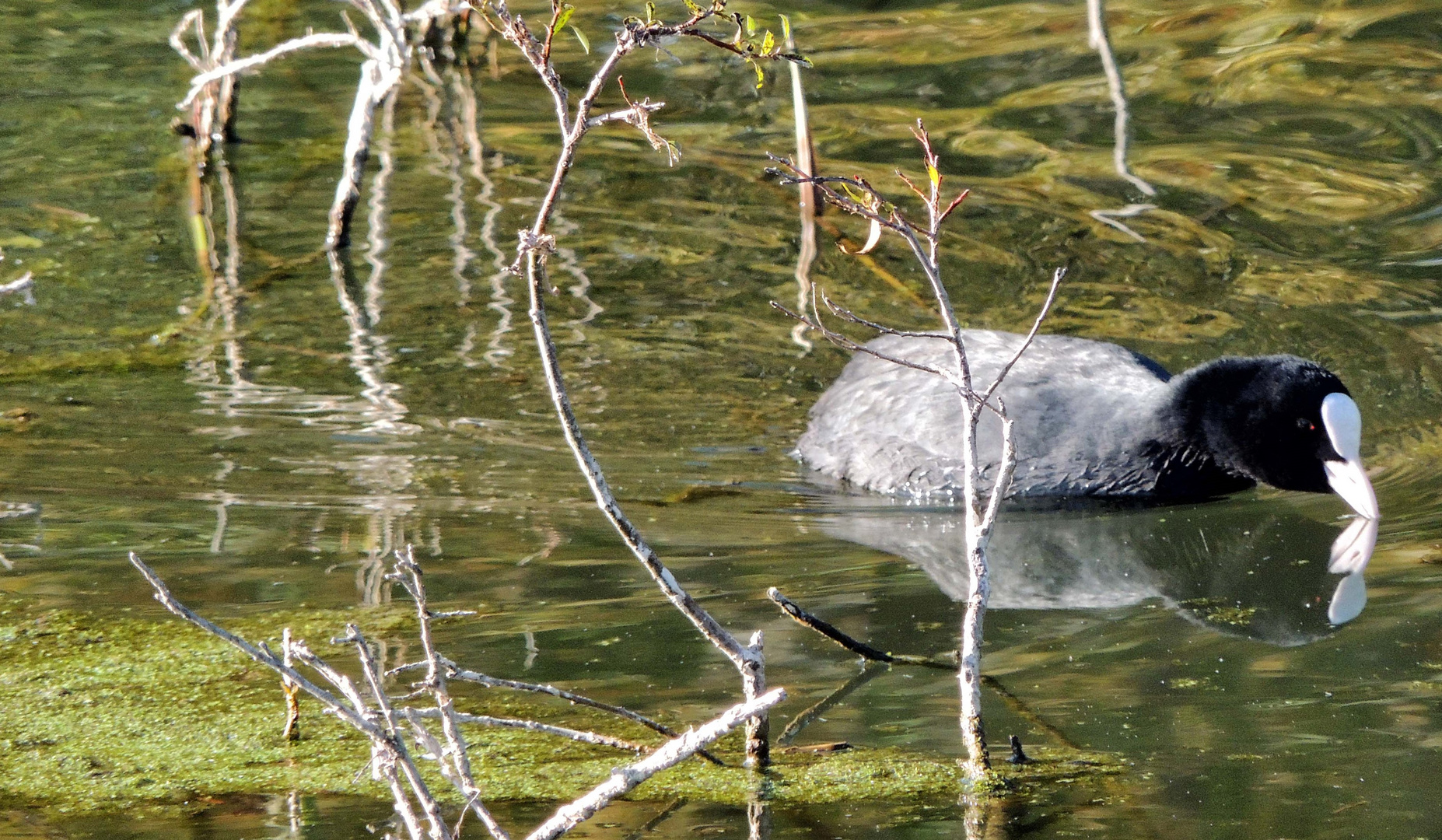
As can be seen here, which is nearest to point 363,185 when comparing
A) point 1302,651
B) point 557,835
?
point 1302,651

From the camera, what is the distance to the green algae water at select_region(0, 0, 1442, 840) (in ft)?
9.87

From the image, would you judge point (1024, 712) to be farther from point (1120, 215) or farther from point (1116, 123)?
point (1116, 123)

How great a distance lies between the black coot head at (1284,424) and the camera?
4.51m

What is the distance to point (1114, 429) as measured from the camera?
190 inches

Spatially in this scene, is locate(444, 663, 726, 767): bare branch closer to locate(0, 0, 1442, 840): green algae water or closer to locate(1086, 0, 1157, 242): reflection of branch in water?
locate(0, 0, 1442, 840): green algae water

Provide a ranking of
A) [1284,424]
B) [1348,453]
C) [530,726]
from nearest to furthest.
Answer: [530,726]
[1348,453]
[1284,424]

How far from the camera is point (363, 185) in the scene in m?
8.02

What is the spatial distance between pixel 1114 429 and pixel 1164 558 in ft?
1.81

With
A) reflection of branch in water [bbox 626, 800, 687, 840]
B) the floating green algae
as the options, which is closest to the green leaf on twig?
the floating green algae

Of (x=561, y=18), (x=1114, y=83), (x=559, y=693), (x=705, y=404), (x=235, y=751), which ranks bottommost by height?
(x=705, y=404)

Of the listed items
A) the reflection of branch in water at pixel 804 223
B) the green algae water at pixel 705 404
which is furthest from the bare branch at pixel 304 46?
the reflection of branch in water at pixel 804 223

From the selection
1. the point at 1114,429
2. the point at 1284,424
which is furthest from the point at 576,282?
the point at 1284,424

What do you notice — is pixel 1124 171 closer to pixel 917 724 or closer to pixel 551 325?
pixel 551 325

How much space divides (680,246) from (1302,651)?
12.9 feet
